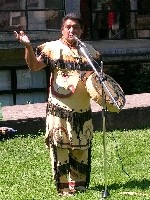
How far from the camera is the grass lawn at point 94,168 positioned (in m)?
6.79

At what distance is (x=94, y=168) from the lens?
8.15 metres

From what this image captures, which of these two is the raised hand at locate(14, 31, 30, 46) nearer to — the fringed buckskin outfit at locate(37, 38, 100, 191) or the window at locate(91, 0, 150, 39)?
the fringed buckskin outfit at locate(37, 38, 100, 191)

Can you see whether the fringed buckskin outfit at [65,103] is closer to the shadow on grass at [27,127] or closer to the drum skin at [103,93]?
the drum skin at [103,93]

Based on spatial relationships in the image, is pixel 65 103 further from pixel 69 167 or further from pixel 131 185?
pixel 131 185

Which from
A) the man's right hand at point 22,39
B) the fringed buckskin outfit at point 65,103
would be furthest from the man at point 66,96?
the man's right hand at point 22,39

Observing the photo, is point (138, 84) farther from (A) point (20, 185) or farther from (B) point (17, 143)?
(A) point (20, 185)

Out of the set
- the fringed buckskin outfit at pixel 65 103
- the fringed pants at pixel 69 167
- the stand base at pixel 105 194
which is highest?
the fringed buckskin outfit at pixel 65 103

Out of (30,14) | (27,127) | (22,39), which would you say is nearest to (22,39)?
(22,39)

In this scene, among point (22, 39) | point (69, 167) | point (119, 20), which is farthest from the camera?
point (119, 20)

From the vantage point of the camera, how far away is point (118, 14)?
19984 mm

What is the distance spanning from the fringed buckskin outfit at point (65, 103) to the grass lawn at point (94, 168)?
46cm

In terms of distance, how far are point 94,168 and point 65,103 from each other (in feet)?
6.36

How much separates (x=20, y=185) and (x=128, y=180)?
116 centimetres

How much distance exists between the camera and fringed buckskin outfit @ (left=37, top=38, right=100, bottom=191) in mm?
6379
